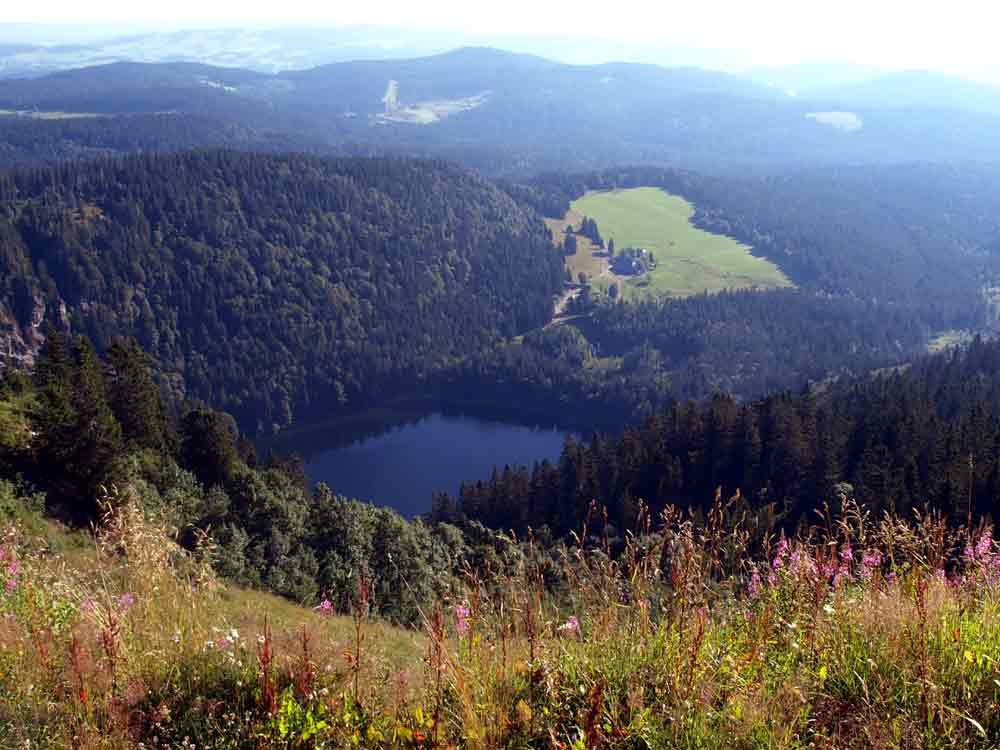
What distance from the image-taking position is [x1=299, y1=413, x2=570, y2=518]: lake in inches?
4040

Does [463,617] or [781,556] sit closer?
[463,617]

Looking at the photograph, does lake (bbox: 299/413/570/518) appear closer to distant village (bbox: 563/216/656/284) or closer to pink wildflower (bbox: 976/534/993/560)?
distant village (bbox: 563/216/656/284)

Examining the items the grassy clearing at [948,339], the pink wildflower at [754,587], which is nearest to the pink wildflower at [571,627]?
the pink wildflower at [754,587]

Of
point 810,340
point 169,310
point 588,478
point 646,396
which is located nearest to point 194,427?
point 588,478

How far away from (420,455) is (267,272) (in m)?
61.2

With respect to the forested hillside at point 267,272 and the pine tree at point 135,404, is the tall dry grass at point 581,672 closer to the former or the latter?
the pine tree at point 135,404

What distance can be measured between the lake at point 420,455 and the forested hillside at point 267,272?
49.7ft

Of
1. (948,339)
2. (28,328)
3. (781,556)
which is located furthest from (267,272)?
(781,556)

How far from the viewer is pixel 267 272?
154 metres

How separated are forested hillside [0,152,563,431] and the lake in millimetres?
15135

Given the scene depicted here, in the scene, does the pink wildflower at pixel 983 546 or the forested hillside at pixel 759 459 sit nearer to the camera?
the pink wildflower at pixel 983 546

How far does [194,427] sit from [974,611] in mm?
33856

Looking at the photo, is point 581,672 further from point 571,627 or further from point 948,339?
point 948,339

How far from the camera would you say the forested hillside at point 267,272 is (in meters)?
132
